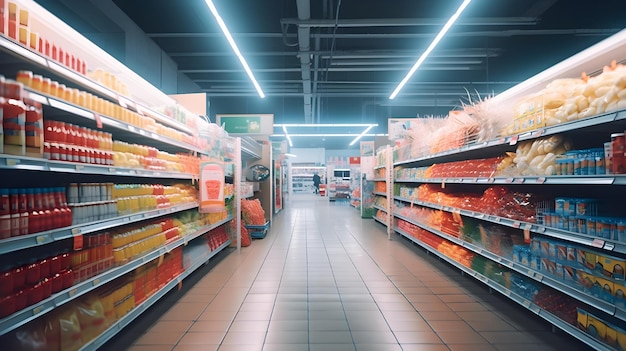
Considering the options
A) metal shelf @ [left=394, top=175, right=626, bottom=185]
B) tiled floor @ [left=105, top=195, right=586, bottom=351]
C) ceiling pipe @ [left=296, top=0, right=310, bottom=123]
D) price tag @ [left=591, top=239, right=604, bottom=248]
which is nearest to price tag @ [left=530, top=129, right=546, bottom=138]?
metal shelf @ [left=394, top=175, right=626, bottom=185]

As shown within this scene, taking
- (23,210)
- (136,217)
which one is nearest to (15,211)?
(23,210)

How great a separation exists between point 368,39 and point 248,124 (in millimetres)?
4512

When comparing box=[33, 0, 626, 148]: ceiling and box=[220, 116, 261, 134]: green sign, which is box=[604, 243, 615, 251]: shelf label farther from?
box=[220, 116, 261, 134]: green sign

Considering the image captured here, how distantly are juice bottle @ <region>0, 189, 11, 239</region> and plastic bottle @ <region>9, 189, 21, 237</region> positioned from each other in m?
0.02

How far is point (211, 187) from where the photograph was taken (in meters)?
4.43

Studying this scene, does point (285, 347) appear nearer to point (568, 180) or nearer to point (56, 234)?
point (56, 234)

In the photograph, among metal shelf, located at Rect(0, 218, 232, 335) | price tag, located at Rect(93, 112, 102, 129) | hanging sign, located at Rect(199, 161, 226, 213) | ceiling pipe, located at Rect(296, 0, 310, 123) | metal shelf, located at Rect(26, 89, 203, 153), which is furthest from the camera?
ceiling pipe, located at Rect(296, 0, 310, 123)

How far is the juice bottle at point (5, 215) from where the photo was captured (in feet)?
5.32

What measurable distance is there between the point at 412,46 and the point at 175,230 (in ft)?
27.1

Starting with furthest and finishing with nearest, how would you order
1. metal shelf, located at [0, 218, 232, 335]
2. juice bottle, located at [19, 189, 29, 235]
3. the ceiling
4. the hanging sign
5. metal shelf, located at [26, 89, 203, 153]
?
the ceiling
the hanging sign
metal shelf, located at [26, 89, 203, 153]
juice bottle, located at [19, 189, 29, 235]
metal shelf, located at [0, 218, 232, 335]

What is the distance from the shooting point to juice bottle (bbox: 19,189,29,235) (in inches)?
68.1

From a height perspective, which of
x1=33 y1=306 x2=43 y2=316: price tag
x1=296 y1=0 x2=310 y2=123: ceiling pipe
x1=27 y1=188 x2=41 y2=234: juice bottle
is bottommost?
x1=33 y1=306 x2=43 y2=316: price tag

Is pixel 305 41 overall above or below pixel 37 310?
above

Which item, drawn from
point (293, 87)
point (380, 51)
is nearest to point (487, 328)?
point (380, 51)
